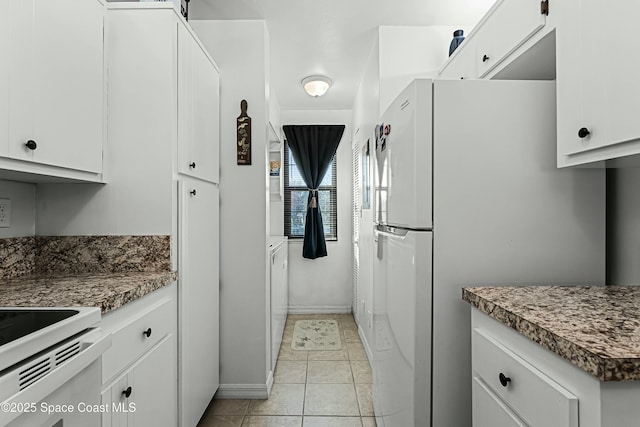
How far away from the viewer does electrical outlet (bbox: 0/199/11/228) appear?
1.45 metres

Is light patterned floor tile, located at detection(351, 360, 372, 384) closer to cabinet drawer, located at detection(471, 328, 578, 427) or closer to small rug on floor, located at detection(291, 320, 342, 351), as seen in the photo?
small rug on floor, located at detection(291, 320, 342, 351)

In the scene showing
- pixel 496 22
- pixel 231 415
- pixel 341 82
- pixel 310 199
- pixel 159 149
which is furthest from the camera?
pixel 310 199

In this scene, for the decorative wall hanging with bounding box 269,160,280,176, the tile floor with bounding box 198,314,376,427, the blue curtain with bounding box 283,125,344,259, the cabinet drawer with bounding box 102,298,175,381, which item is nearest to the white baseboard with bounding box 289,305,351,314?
the blue curtain with bounding box 283,125,344,259

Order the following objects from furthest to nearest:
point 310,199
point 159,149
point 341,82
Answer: point 310,199 → point 341,82 → point 159,149

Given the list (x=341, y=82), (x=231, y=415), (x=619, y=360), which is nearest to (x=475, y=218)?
(x=619, y=360)

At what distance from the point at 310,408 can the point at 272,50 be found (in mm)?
2715

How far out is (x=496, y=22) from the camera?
1.71m

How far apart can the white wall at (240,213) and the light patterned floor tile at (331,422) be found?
42cm

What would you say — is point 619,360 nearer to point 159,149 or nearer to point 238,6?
point 159,149

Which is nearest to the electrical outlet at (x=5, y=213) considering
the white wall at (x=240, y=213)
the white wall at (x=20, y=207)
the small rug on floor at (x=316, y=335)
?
the white wall at (x=20, y=207)

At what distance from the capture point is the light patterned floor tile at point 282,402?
7.32 ft

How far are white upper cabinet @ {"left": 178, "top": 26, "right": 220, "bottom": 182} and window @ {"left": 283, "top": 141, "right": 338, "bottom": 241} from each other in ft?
7.34

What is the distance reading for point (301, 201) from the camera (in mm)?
4574

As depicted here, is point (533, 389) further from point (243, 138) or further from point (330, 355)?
point (330, 355)
